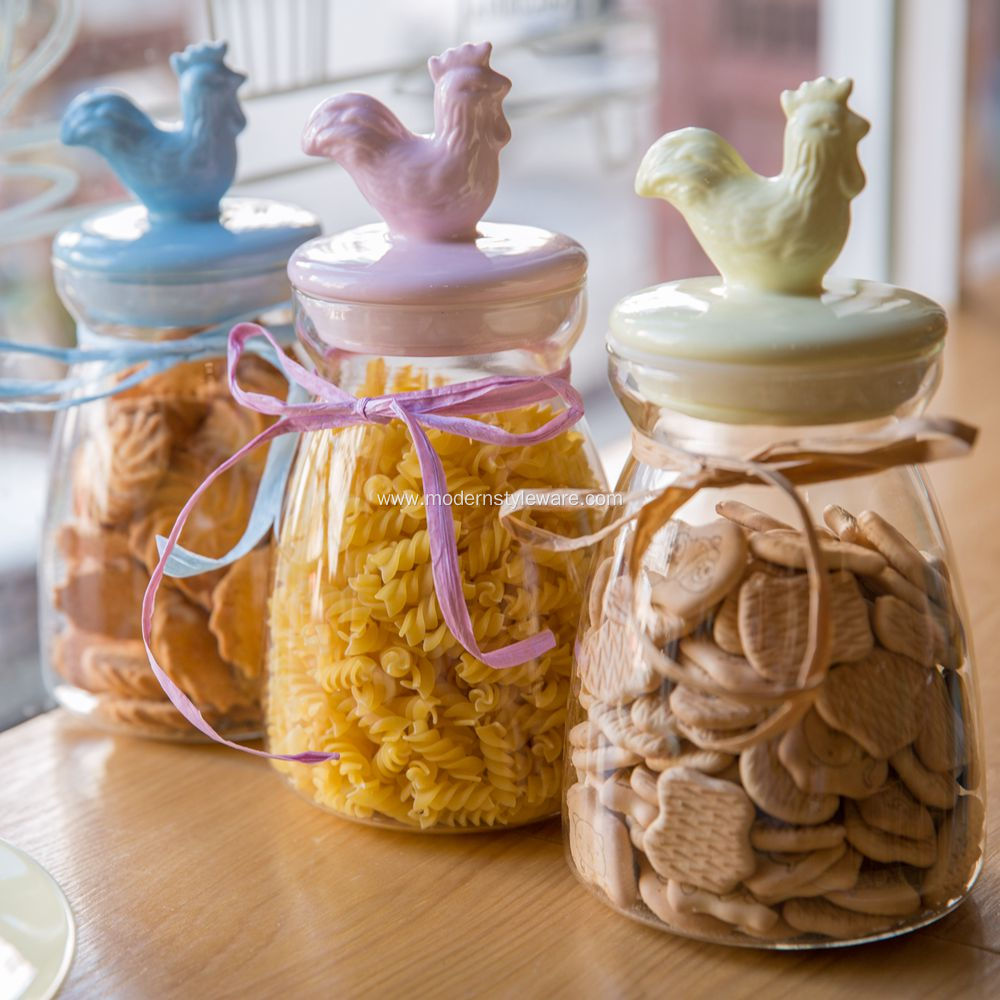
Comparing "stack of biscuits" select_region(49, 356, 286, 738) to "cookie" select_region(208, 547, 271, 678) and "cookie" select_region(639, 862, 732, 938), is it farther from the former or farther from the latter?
"cookie" select_region(639, 862, 732, 938)

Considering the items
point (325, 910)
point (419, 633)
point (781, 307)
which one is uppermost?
point (781, 307)

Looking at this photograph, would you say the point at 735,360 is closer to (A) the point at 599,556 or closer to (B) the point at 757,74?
(A) the point at 599,556

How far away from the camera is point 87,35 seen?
89cm

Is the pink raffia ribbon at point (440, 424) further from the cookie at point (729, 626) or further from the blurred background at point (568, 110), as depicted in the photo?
the blurred background at point (568, 110)

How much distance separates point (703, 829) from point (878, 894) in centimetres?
7

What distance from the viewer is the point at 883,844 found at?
47 centimetres

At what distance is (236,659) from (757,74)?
1663 mm

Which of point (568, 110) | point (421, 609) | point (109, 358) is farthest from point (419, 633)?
point (568, 110)

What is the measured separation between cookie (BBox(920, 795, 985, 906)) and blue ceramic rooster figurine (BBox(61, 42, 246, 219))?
415mm

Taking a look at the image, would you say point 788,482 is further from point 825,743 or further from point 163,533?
point 163,533

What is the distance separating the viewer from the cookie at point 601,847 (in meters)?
0.50

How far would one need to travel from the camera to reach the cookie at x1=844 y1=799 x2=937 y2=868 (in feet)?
1.54

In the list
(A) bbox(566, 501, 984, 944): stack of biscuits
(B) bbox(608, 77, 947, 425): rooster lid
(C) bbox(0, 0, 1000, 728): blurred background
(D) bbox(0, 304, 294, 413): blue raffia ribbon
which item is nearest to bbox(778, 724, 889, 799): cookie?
(A) bbox(566, 501, 984, 944): stack of biscuits

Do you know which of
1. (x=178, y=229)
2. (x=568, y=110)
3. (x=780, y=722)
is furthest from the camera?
(x=568, y=110)
